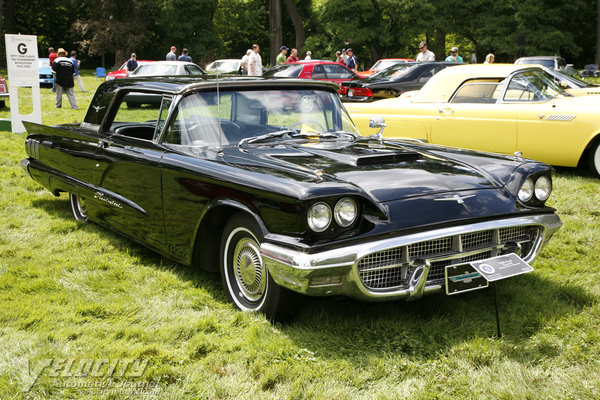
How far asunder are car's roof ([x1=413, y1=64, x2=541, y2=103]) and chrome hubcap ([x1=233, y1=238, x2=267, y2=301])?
5.31m

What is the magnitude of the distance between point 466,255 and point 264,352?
3.92ft

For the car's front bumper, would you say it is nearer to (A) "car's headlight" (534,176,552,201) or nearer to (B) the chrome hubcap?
(B) the chrome hubcap

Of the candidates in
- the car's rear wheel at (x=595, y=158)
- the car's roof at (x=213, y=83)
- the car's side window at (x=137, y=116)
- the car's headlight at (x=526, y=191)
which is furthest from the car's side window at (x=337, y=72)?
the car's headlight at (x=526, y=191)

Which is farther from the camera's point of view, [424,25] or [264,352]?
[424,25]

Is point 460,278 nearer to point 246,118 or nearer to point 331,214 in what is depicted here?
point 331,214

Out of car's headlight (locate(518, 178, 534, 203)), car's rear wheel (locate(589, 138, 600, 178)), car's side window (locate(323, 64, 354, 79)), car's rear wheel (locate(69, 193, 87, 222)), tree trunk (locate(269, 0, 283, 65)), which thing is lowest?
car's rear wheel (locate(69, 193, 87, 222))

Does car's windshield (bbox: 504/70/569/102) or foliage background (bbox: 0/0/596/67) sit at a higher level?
foliage background (bbox: 0/0/596/67)

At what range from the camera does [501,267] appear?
128 inches

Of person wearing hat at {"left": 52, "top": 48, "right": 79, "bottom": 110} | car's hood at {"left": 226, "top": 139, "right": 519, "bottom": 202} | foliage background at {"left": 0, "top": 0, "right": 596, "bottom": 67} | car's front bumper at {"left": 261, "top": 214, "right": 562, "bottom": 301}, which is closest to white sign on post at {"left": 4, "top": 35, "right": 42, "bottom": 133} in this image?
person wearing hat at {"left": 52, "top": 48, "right": 79, "bottom": 110}

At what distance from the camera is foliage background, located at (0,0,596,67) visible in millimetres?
35000

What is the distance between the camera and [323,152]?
3.98 meters

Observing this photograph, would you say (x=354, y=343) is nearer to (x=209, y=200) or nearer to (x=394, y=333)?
(x=394, y=333)

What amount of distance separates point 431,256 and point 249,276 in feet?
3.40

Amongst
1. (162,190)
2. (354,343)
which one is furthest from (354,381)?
(162,190)
